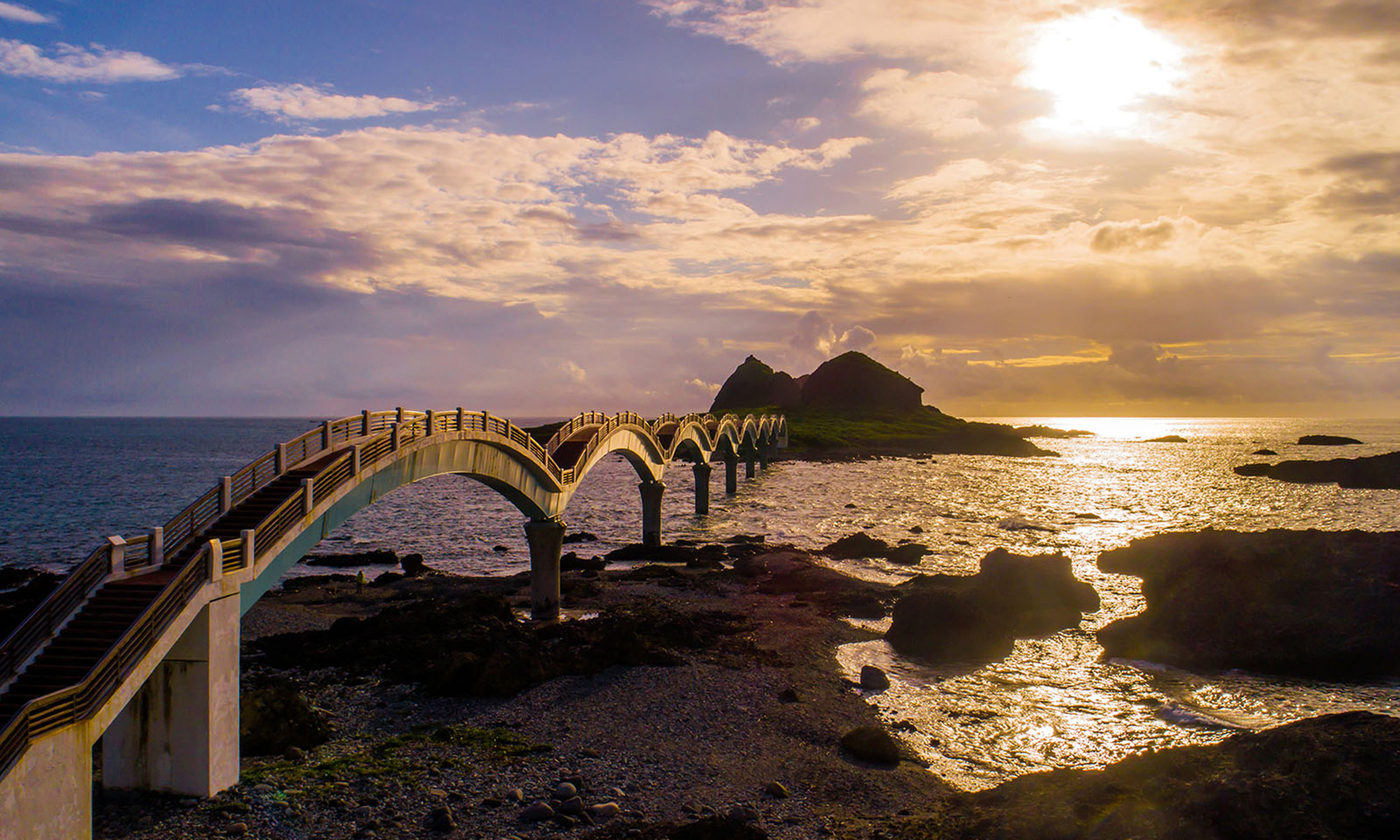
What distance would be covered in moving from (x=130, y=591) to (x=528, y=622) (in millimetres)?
17680

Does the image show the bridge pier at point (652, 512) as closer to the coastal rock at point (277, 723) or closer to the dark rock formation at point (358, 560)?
the dark rock formation at point (358, 560)

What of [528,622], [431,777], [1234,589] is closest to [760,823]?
[431,777]

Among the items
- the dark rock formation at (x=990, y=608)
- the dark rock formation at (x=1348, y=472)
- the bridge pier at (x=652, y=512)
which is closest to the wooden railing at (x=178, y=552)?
the dark rock formation at (x=990, y=608)

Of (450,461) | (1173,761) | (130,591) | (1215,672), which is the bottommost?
(1215,672)

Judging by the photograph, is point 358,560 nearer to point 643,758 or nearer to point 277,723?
point 277,723

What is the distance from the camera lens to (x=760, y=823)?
14797 millimetres

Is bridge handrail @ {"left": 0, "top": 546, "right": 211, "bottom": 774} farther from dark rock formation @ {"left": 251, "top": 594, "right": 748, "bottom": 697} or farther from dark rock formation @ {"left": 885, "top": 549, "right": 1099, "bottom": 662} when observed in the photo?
dark rock formation @ {"left": 885, "top": 549, "right": 1099, "bottom": 662}

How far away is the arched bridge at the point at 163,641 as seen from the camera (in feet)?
39.4

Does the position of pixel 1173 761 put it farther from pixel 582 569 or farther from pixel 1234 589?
pixel 582 569

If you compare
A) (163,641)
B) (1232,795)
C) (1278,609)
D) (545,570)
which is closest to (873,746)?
(1232,795)

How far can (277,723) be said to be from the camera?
17.5 metres

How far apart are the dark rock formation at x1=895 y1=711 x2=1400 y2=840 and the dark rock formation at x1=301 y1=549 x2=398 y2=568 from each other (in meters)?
41.2

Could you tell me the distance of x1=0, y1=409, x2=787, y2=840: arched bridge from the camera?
1202 cm

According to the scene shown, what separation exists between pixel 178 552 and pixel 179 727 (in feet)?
12.6
